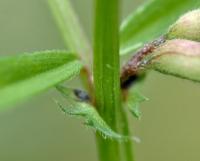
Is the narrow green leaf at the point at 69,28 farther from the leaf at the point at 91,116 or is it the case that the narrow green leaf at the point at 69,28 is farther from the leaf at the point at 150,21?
the leaf at the point at 91,116

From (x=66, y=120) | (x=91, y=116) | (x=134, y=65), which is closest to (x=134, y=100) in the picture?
(x=134, y=65)

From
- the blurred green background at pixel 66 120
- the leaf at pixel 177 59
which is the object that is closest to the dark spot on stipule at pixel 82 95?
the leaf at pixel 177 59

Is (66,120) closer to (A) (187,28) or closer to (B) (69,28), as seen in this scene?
(B) (69,28)

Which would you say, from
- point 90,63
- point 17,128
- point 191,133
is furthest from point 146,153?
point 90,63

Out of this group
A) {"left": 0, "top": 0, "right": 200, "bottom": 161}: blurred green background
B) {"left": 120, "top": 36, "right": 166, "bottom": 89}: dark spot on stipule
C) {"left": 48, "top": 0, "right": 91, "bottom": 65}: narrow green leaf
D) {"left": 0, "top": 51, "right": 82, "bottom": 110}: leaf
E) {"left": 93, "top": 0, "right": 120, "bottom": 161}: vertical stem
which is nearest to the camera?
{"left": 0, "top": 51, "right": 82, "bottom": 110}: leaf

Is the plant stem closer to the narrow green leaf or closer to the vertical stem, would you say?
the vertical stem

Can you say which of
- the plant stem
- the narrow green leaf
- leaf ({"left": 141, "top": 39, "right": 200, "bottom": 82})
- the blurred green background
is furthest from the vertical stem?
the blurred green background
